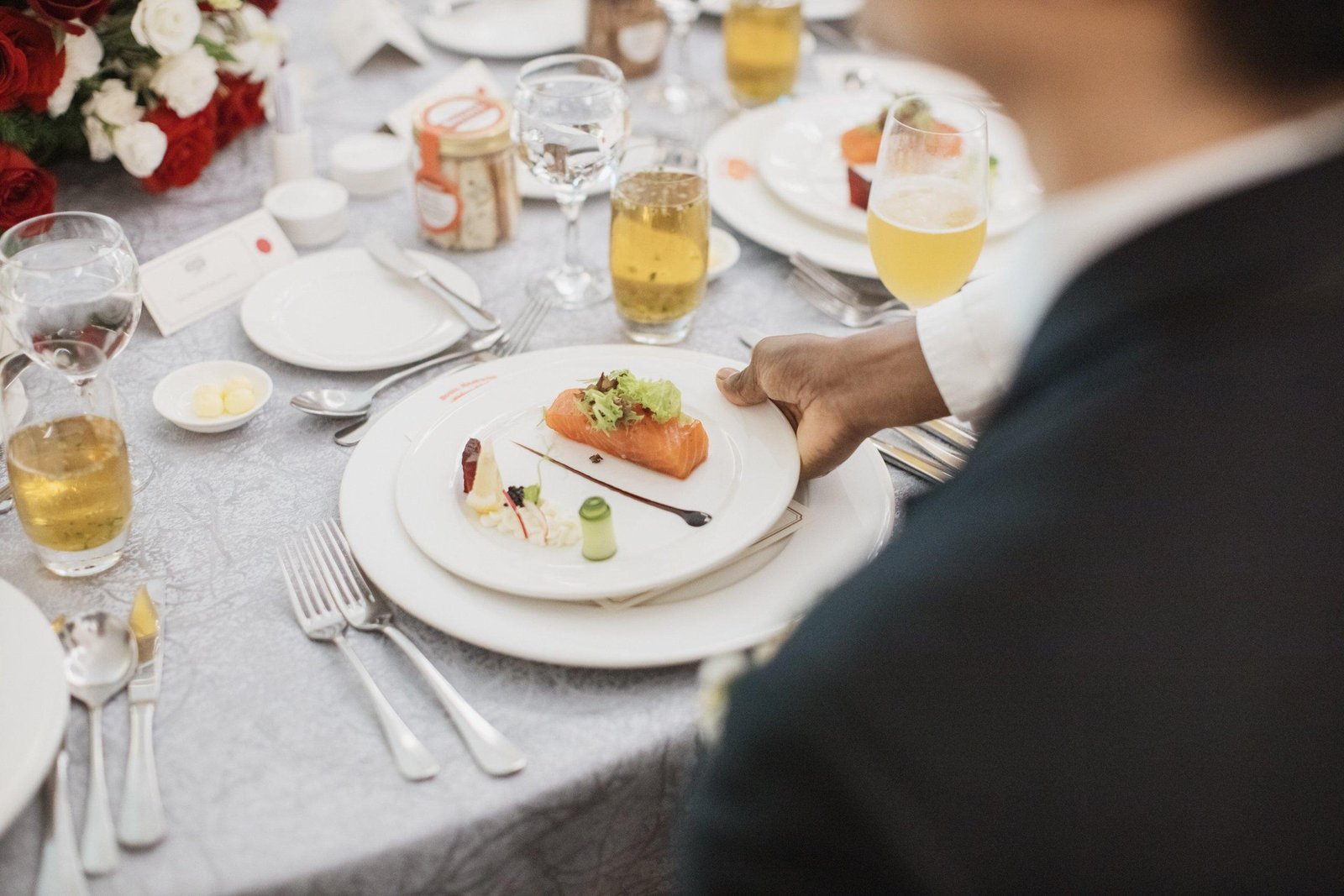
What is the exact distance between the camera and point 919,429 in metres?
1.26

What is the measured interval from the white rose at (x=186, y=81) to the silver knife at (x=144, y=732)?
910 mm

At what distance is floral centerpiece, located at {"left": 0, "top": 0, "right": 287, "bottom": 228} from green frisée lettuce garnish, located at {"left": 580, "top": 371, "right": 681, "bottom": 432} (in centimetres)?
88

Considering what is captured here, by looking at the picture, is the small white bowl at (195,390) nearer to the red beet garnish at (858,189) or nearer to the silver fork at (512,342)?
the silver fork at (512,342)

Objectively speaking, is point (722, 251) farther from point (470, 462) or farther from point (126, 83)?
point (126, 83)

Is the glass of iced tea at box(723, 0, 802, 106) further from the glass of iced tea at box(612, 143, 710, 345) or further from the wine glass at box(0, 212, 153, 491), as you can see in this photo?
the wine glass at box(0, 212, 153, 491)

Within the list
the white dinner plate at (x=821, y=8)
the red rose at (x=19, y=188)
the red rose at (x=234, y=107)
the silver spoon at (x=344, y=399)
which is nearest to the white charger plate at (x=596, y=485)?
the silver spoon at (x=344, y=399)

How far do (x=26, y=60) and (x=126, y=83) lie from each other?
0.23 metres

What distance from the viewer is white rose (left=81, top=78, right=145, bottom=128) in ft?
5.36

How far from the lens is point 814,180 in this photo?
1754 mm

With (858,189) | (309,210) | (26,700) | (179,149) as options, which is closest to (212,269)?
(309,210)

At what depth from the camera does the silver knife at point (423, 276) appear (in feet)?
4.70

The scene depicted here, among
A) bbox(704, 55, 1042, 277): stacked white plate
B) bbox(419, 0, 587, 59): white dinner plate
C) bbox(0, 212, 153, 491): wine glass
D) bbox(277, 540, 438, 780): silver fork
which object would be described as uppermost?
bbox(0, 212, 153, 491): wine glass

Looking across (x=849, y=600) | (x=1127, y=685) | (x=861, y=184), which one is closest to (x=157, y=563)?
(x=849, y=600)

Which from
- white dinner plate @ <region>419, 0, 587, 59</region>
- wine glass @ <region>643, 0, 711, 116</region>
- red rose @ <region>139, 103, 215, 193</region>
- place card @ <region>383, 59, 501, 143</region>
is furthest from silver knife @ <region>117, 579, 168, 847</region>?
white dinner plate @ <region>419, 0, 587, 59</region>
